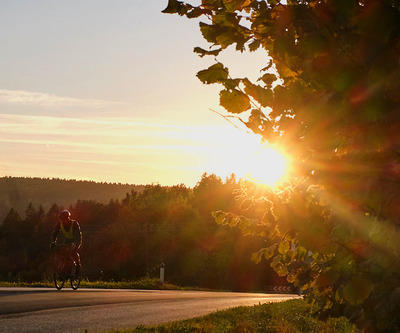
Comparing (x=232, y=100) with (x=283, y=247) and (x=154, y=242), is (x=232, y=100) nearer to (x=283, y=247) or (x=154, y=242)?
(x=283, y=247)

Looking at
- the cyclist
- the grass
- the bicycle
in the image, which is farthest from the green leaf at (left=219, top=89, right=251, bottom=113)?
the bicycle

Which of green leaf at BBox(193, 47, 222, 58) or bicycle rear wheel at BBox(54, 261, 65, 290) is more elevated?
green leaf at BBox(193, 47, 222, 58)

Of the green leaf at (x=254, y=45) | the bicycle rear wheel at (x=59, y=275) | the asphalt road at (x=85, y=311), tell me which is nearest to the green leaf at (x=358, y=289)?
the green leaf at (x=254, y=45)

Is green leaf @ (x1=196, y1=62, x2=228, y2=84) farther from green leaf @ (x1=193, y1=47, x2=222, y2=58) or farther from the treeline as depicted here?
the treeline

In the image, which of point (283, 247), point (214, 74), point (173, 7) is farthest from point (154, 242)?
point (214, 74)

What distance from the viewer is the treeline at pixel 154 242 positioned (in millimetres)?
56719

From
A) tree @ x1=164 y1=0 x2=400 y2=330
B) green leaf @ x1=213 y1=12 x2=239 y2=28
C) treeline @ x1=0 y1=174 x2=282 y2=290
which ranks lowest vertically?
treeline @ x1=0 y1=174 x2=282 y2=290

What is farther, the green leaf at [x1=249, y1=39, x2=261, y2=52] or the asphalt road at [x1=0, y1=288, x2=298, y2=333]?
the asphalt road at [x1=0, y1=288, x2=298, y2=333]

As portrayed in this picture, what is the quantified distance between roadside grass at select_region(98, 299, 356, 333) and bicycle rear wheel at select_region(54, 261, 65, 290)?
524 centimetres

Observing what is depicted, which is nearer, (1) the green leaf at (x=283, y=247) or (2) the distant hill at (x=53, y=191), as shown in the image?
(1) the green leaf at (x=283, y=247)

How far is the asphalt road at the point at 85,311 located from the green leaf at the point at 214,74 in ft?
21.4

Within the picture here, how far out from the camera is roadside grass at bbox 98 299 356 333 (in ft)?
29.3

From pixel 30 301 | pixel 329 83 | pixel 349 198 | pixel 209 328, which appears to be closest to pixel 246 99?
pixel 329 83

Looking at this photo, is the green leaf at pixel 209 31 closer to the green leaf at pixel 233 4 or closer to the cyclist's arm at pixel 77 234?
the green leaf at pixel 233 4
